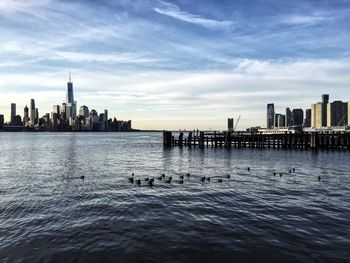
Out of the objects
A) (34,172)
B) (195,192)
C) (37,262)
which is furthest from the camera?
(34,172)

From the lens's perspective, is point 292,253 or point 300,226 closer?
point 292,253

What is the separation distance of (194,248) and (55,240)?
22.1ft

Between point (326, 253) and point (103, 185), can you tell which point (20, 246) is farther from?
point (103, 185)

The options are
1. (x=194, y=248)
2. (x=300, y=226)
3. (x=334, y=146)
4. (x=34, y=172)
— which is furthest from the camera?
(x=334, y=146)

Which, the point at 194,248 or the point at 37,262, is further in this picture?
the point at 194,248

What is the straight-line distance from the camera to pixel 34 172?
4322 cm

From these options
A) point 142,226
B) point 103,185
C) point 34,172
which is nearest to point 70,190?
point 103,185

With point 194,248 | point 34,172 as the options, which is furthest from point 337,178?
point 34,172

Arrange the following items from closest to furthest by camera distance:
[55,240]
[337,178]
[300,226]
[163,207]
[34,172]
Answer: [55,240], [300,226], [163,207], [337,178], [34,172]

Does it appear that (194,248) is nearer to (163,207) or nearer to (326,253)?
(326,253)

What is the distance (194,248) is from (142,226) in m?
4.21

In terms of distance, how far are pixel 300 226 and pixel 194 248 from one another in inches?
266

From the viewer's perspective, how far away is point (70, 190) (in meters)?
29.7

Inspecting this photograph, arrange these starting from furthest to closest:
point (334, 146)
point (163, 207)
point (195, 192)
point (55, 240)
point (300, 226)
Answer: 1. point (334, 146)
2. point (195, 192)
3. point (163, 207)
4. point (300, 226)
5. point (55, 240)
